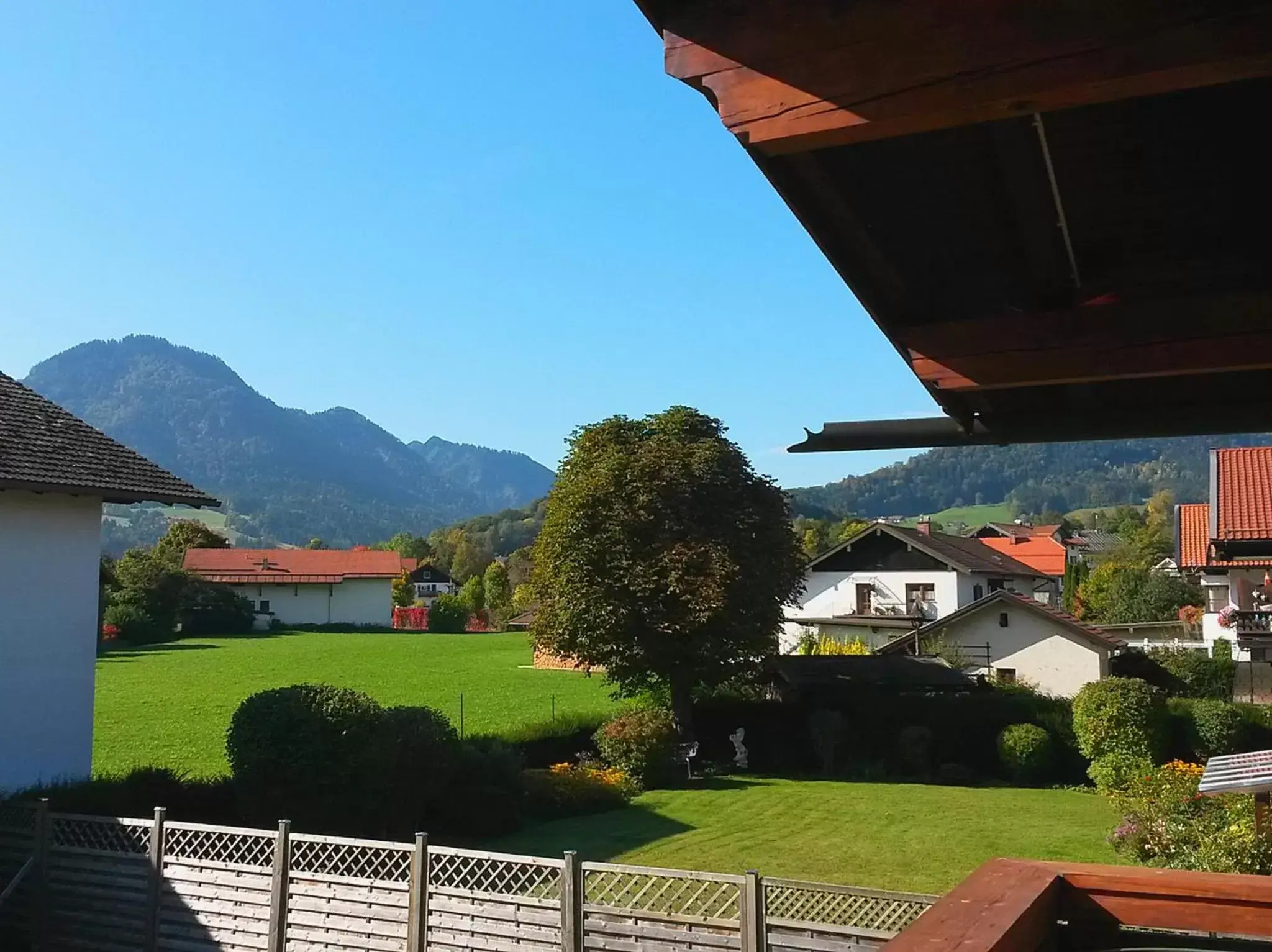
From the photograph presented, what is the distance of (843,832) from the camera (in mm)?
18062

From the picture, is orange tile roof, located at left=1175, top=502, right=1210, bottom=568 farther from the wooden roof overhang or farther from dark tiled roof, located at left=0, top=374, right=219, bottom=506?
the wooden roof overhang

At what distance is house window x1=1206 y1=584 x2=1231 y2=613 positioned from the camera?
34.2 metres

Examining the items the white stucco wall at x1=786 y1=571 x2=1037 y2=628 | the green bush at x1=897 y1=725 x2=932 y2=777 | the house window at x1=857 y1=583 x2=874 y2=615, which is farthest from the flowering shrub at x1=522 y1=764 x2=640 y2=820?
the house window at x1=857 y1=583 x2=874 y2=615

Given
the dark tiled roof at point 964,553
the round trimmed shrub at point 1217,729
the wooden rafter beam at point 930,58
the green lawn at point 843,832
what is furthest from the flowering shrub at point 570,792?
the dark tiled roof at point 964,553

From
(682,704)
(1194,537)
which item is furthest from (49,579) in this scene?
(1194,537)

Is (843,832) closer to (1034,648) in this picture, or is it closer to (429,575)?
(1034,648)

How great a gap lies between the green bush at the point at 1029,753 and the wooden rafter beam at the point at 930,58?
24.7 metres

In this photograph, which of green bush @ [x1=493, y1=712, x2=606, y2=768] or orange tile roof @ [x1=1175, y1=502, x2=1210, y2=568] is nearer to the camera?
green bush @ [x1=493, y1=712, x2=606, y2=768]

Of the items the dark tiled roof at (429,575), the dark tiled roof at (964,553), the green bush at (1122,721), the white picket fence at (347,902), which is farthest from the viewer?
the dark tiled roof at (429,575)

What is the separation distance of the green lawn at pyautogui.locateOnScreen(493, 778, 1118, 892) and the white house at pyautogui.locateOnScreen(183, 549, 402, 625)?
5870 cm

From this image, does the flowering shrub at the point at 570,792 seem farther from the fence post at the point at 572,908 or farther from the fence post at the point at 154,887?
the fence post at the point at 572,908

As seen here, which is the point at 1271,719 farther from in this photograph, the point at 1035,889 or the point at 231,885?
the point at 1035,889

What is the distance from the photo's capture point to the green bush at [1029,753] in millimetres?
23969

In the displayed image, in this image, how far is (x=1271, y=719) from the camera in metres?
22.5
